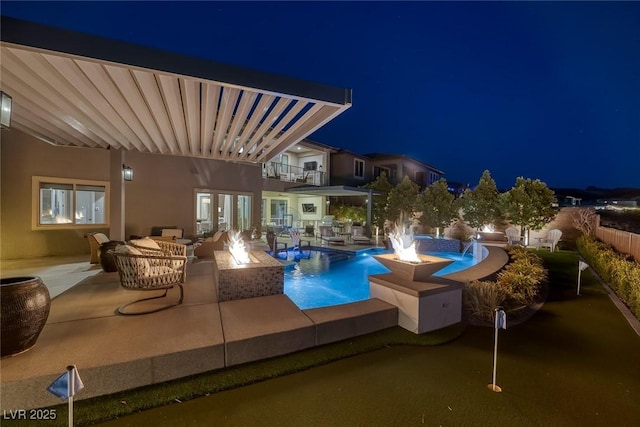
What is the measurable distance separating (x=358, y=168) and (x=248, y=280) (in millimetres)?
18479

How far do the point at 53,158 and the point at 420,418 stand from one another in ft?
35.9

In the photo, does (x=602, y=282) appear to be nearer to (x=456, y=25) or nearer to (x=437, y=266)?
(x=437, y=266)

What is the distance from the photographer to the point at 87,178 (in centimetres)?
866

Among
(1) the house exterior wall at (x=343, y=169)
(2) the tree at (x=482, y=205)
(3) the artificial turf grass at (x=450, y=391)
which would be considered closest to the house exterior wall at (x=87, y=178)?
(3) the artificial turf grass at (x=450, y=391)

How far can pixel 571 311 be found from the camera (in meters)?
4.75

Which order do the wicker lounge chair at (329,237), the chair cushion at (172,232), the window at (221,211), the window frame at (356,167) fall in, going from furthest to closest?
the window frame at (356,167), the wicker lounge chair at (329,237), the window at (221,211), the chair cushion at (172,232)

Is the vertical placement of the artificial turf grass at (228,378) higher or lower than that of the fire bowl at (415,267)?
lower

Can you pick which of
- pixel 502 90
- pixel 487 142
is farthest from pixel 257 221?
pixel 487 142

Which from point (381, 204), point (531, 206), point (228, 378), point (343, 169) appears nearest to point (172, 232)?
point (228, 378)

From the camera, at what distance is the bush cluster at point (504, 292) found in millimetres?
4242

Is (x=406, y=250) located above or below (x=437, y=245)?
above

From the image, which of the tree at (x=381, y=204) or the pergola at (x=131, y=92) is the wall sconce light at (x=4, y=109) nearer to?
the pergola at (x=131, y=92)

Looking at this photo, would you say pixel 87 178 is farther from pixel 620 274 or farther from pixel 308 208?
pixel 620 274

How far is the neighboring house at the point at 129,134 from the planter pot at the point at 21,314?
235cm
